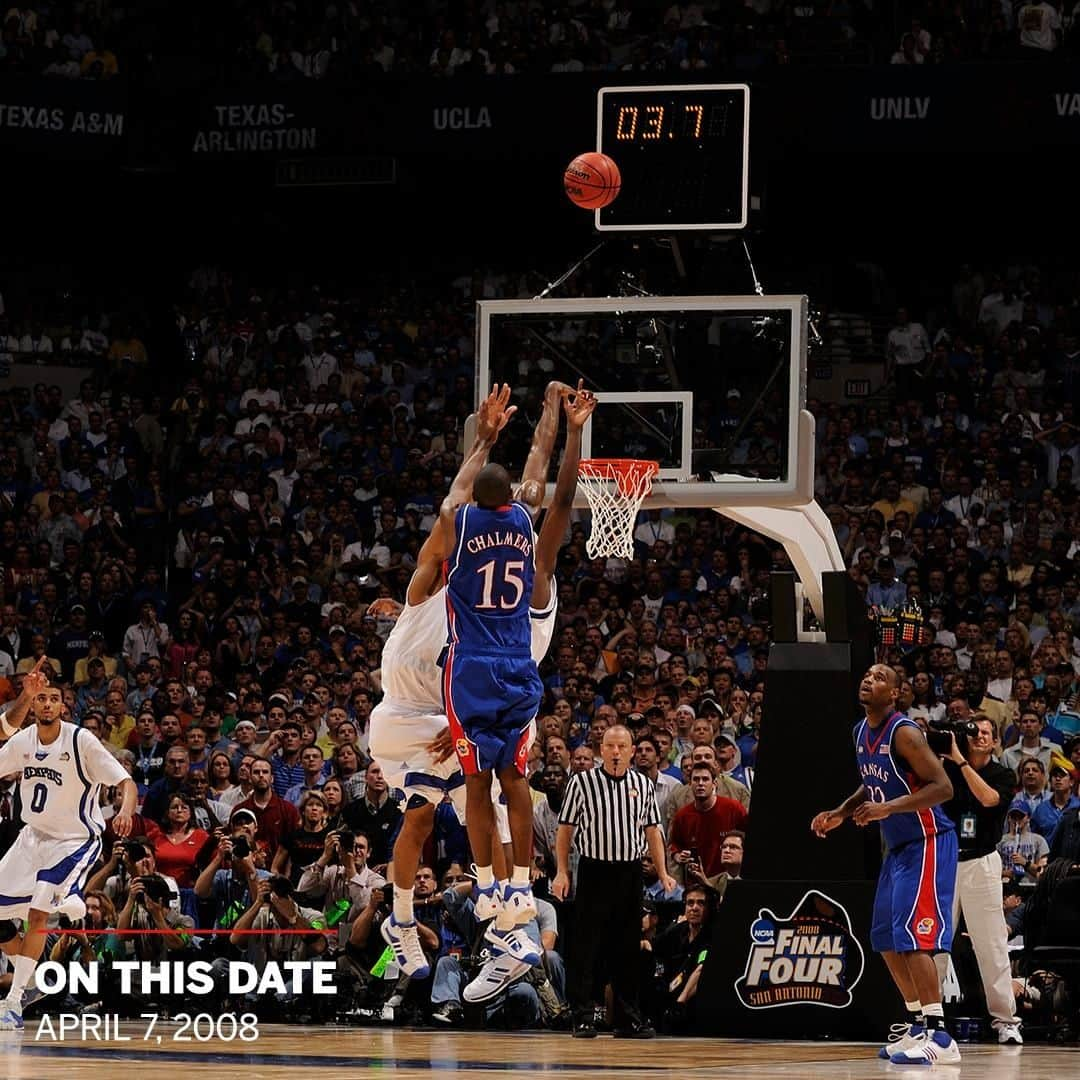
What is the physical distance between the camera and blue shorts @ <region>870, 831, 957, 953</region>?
10148mm

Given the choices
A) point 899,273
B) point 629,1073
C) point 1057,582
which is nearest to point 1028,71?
point 899,273

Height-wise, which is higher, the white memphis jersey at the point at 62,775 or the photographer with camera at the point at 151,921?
the white memphis jersey at the point at 62,775

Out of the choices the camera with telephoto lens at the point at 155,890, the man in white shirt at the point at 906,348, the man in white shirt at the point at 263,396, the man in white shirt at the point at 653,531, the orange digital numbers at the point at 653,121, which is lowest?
the camera with telephoto lens at the point at 155,890

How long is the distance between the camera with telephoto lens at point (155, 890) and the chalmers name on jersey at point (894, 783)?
5.02 meters

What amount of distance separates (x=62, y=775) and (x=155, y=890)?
48.1 inches

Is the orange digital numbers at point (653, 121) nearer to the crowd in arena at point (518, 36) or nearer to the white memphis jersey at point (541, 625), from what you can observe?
the white memphis jersey at point (541, 625)

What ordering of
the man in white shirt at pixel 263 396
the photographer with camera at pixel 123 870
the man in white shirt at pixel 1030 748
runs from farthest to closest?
the man in white shirt at pixel 263 396 < the man in white shirt at pixel 1030 748 < the photographer with camera at pixel 123 870

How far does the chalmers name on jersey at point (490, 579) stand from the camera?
881cm

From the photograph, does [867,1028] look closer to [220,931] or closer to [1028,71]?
[220,931]

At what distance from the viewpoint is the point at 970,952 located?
1225cm

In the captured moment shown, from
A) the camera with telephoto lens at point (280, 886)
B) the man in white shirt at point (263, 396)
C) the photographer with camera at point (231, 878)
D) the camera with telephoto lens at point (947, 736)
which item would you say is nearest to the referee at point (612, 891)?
the camera with telephoto lens at point (947, 736)

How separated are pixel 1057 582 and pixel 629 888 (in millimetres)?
6699

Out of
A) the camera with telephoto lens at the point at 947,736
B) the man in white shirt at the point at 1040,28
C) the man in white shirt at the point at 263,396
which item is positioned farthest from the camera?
the man in white shirt at the point at 263,396

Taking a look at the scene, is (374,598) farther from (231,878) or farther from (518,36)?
(518,36)
